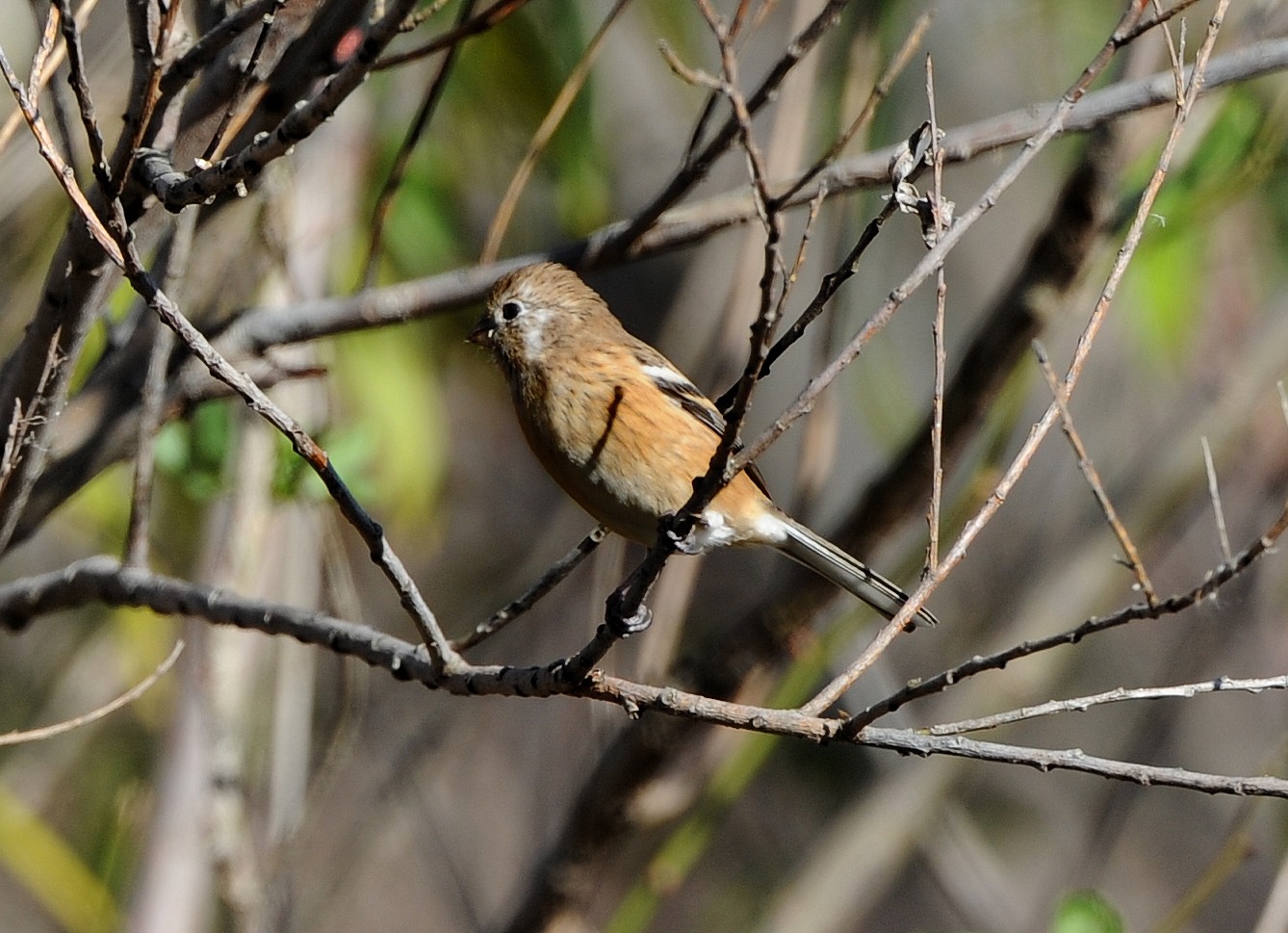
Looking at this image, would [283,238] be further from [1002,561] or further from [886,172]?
[1002,561]

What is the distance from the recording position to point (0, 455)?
2.71 meters

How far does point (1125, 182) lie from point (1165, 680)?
210 centimetres

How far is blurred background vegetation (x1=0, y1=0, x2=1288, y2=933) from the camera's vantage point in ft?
12.7

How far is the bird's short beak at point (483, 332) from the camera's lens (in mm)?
3498

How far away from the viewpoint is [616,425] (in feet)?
10.7

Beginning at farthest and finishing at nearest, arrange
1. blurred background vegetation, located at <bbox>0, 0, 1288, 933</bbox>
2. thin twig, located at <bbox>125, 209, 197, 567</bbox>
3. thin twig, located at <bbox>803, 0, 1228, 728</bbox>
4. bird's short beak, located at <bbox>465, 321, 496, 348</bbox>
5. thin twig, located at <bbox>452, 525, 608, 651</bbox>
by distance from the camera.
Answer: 1. blurred background vegetation, located at <bbox>0, 0, 1288, 933</bbox>
2. bird's short beak, located at <bbox>465, 321, 496, 348</bbox>
3. thin twig, located at <bbox>125, 209, 197, 567</bbox>
4. thin twig, located at <bbox>452, 525, 608, 651</bbox>
5. thin twig, located at <bbox>803, 0, 1228, 728</bbox>

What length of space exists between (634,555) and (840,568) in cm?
177

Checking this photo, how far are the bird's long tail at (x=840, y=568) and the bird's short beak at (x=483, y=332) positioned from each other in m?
0.88

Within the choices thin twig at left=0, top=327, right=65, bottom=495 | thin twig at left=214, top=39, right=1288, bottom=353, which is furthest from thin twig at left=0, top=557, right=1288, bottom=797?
thin twig at left=214, top=39, right=1288, bottom=353

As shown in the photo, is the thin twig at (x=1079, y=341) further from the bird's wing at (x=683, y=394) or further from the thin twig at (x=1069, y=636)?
the bird's wing at (x=683, y=394)

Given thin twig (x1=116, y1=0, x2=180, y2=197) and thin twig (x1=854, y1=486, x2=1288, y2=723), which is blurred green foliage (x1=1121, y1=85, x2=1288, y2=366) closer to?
thin twig (x1=854, y1=486, x2=1288, y2=723)

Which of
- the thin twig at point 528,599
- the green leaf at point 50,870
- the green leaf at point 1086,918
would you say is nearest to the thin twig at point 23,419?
the thin twig at point 528,599

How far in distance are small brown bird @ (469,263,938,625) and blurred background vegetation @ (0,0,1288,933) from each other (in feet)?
1.58

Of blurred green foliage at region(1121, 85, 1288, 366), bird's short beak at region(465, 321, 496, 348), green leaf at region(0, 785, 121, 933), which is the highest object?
blurred green foliage at region(1121, 85, 1288, 366)
